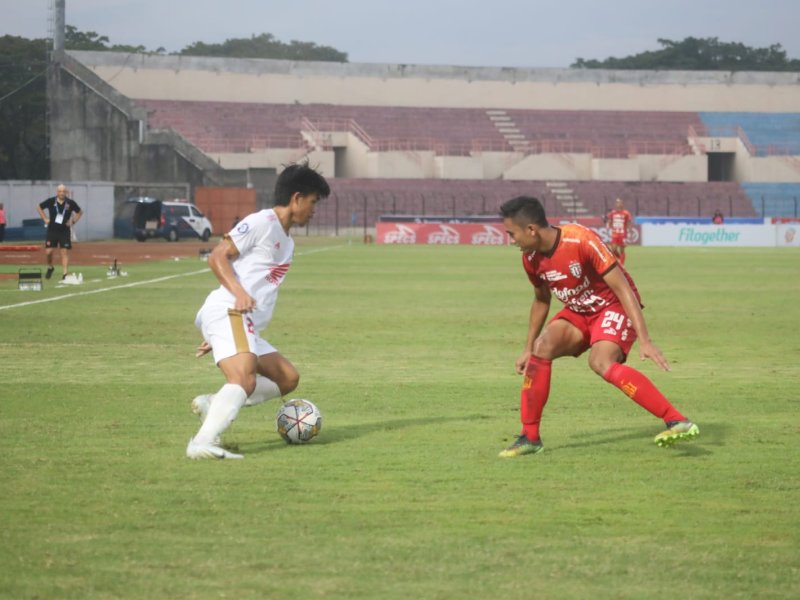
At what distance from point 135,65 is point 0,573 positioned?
86446mm

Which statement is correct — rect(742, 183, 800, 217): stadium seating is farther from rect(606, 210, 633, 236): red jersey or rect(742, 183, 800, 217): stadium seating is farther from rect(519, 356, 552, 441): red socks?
rect(519, 356, 552, 441): red socks

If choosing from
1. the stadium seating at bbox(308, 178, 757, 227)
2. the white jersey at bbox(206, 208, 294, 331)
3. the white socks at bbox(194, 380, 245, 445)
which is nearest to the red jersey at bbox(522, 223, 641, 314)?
the white jersey at bbox(206, 208, 294, 331)

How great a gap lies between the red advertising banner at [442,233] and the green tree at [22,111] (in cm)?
3308

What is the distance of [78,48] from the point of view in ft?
372

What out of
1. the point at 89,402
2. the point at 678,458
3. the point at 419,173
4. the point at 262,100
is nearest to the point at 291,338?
the point at 89,402

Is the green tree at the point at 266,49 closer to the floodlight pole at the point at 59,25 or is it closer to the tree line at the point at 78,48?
the tree line at the point at 78,48

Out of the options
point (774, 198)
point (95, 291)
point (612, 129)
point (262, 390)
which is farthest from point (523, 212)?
point (612, 129)

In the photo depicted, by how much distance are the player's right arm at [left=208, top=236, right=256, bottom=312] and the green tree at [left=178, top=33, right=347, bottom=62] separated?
472ft

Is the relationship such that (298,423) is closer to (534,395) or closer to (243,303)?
(243,303)

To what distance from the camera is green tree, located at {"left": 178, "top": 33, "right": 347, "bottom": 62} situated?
152 metres

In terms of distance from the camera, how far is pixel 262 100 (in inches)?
3565

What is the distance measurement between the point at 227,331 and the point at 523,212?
1.97 meters

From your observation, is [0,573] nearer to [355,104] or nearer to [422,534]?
[422,534]

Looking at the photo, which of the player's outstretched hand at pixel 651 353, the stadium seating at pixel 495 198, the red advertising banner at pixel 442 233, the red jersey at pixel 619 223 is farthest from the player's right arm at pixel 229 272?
the stadium seating at pixel 495 198
